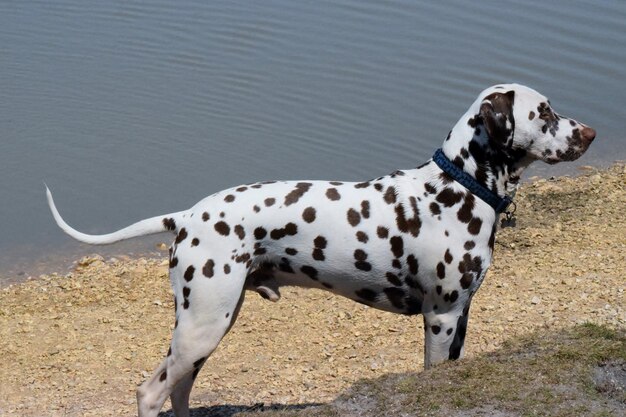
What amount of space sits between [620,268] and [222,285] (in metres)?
4.45

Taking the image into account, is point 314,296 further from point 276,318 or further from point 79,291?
point 79,291

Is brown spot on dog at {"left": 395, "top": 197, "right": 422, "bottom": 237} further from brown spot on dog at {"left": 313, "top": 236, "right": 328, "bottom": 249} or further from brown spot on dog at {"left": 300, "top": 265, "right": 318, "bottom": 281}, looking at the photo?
brown spot on dog at {"left": 300, "top": 265, "right": 318, "bottom": 281}

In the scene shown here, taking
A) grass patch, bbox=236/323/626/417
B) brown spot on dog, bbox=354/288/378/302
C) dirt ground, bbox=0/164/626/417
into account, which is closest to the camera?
grass patch, bbox=236/323/626/417

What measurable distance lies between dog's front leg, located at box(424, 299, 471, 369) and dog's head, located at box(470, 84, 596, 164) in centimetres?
99

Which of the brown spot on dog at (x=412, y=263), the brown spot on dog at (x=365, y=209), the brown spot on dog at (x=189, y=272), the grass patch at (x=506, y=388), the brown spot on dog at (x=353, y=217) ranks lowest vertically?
the grass patch at (x=506, y=388)

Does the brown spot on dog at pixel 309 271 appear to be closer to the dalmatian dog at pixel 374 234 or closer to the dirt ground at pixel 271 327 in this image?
the dalmatian dog at pixel 374 234

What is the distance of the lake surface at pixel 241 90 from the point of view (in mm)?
12992

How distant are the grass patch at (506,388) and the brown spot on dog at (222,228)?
3.72 feet

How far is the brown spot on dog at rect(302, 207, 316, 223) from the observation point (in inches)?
277

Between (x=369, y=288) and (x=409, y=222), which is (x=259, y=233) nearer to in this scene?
(x=369, y=288)

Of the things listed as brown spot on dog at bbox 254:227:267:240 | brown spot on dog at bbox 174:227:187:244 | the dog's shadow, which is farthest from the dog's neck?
the dog's shadow

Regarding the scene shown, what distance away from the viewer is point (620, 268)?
10.2m

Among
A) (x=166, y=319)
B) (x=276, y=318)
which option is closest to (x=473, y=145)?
(x=276, y=318)

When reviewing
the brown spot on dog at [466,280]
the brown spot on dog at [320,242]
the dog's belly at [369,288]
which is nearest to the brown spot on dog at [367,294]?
the dog's belly at [369,288]
